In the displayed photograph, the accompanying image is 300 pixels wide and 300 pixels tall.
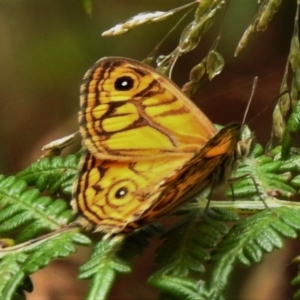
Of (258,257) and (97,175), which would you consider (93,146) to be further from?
(258,257)

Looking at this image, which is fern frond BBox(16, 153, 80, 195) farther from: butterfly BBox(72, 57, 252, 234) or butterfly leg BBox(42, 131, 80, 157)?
butterfly BBox(72, 57, 252, 234)

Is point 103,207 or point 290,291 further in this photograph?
point 290,291

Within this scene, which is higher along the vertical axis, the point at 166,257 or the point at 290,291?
the point at 166,257

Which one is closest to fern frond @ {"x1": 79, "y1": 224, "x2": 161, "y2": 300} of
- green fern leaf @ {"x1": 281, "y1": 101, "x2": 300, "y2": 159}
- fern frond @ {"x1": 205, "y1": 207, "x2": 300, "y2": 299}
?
fern frond @ {"x1": 205, "y1": 207, "x2": 300, "y2": 299}

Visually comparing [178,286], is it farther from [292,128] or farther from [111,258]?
[292,128]

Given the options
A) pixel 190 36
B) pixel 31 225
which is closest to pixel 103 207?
pixel 31 225

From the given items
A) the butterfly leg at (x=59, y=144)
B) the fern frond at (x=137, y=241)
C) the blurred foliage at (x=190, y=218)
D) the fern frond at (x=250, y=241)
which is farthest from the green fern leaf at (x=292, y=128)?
the butterfly leg at (x=59, y=144)
